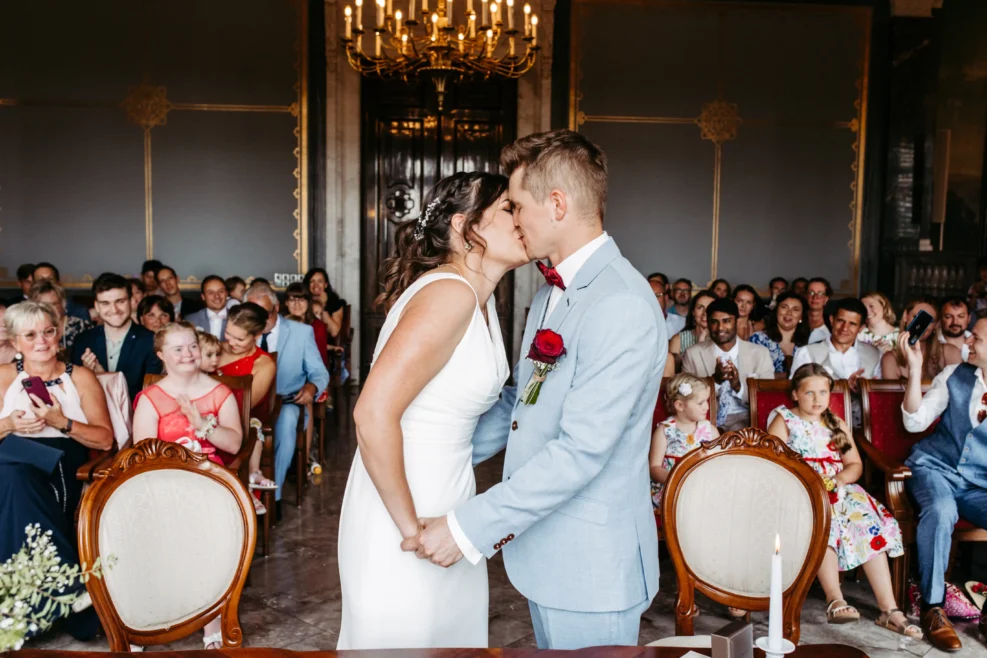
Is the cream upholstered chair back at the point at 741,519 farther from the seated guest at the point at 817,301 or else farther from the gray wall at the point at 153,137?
the gray wall at the point at 153,137

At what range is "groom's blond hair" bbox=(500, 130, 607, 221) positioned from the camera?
1.80 metres

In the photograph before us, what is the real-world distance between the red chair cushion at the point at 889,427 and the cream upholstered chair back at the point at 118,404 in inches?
144

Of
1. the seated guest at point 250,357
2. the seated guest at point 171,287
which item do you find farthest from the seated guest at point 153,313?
the seated guest at point 171,287

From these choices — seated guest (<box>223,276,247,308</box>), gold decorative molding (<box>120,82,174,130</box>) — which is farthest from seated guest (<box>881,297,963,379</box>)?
gold decorative molding (<box>120,82,174,130</box>)

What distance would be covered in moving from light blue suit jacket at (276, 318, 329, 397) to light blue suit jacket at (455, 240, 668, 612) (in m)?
3.80

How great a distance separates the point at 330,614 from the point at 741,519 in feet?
6.58

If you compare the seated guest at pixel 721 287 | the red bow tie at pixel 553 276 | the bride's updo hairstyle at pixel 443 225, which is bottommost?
the seated guest at pixel 721 287

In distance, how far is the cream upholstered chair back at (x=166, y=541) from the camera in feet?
6.86

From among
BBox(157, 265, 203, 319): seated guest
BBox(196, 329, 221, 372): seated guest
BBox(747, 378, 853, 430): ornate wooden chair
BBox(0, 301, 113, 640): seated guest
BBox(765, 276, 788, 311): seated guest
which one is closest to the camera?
BBox(0, 301, 113, 640): seated guest

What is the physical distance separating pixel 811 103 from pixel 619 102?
2.12m

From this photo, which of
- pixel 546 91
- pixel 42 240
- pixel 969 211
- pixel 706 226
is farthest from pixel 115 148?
pixel 969 211

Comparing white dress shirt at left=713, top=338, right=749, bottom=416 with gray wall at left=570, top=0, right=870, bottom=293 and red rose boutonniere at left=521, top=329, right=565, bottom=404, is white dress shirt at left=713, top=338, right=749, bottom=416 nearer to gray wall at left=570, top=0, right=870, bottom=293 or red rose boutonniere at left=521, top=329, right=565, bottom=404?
red rose boutonniere at left=521, top=329, right=565, bottom=404

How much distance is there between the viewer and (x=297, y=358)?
221 inches

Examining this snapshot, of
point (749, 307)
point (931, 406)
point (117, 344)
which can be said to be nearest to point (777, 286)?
point (749, 307)
